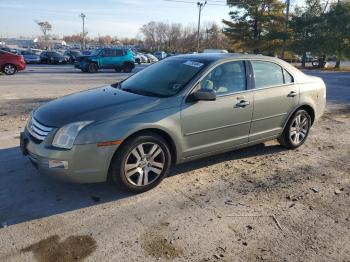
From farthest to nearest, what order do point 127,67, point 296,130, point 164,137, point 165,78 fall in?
point 127,67 < point 296,130 < point 165,78 < point 164,137

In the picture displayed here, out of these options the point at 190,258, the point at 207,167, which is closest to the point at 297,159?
the point at 207,167

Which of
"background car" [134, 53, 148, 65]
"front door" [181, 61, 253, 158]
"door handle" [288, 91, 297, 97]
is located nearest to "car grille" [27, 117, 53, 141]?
"front door" [181, 61, 253, 158]

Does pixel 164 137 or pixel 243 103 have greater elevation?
pixel 243 103

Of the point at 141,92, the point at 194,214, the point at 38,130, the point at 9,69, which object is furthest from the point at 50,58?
the point at 194,214

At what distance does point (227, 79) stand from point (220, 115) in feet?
1.78

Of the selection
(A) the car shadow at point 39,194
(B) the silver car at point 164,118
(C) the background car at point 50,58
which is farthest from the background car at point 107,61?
(A) the car shadow at point 39,194

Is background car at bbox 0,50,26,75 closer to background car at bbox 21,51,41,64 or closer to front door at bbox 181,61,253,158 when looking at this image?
background car at bbox 21,51,41,64

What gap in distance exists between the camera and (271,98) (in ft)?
18.2

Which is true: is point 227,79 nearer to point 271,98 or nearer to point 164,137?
point 271,98

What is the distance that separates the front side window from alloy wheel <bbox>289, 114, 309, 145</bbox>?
1389 millimetres

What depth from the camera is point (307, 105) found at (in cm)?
621

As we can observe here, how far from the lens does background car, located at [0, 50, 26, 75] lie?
64.5 ft

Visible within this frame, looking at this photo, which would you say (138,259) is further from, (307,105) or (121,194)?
(307,105)

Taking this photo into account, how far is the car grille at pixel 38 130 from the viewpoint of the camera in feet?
13.5
